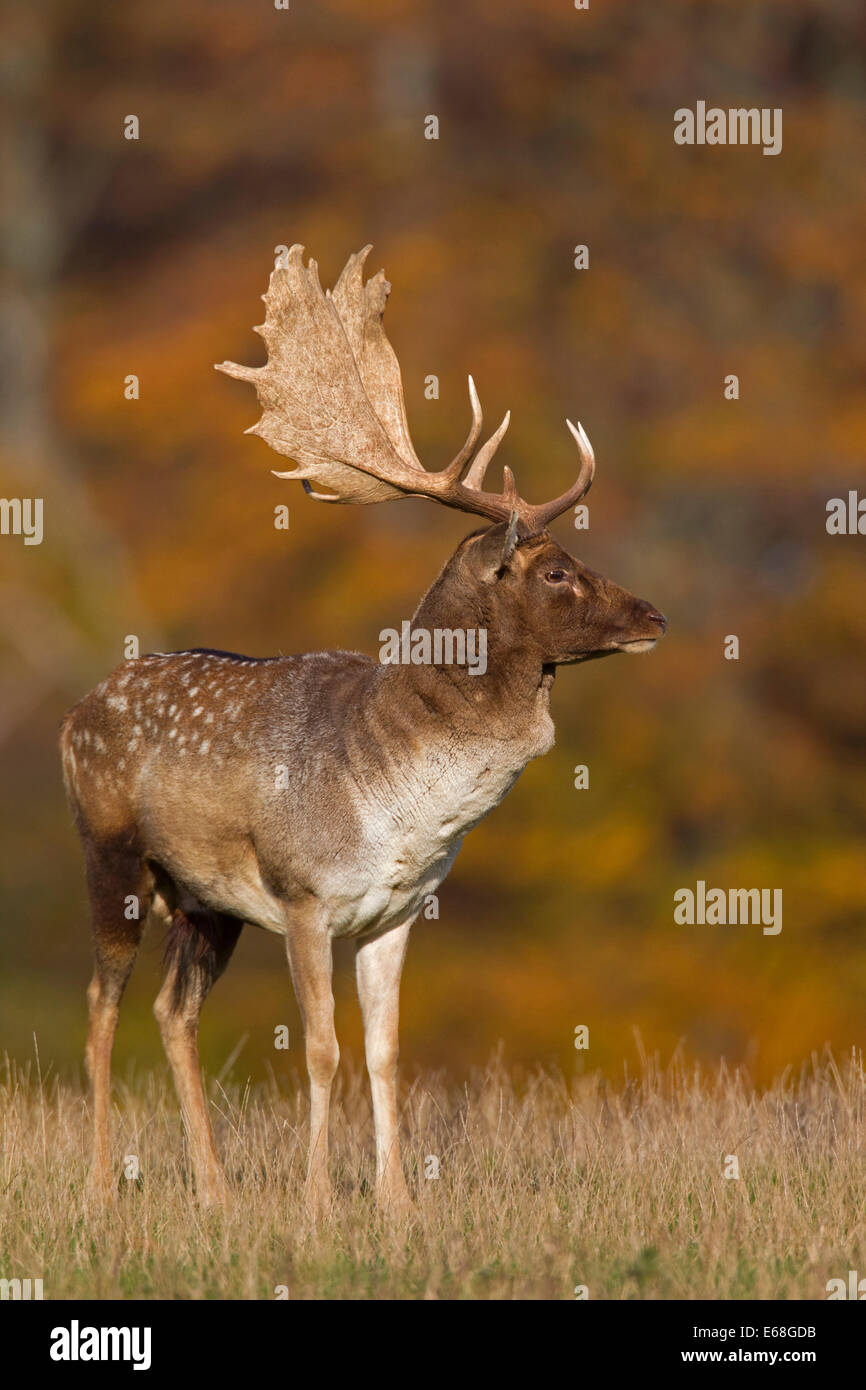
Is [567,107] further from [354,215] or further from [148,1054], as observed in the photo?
[148,1054]

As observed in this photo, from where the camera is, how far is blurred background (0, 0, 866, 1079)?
16688 millimetres

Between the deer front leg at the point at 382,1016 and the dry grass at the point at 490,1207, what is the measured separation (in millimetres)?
225

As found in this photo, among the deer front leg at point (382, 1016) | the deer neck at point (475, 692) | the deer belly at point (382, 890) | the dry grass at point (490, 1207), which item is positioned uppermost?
the deer neck at point (475, 692)

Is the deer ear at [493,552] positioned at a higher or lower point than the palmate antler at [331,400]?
lower

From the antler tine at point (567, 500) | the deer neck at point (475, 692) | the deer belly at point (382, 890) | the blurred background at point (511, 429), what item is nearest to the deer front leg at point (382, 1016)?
the deer belly at point (382, 890)

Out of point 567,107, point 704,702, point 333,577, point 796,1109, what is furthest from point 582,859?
point 796,1109

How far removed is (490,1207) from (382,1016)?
100 cm

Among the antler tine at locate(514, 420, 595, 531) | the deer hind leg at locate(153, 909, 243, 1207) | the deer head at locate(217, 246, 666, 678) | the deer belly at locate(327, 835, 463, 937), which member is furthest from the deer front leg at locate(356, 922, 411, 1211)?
the antler tine at locate(514, 420, 595, 531)

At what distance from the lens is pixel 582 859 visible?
16969 mm

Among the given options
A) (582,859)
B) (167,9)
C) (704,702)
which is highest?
(167,9)

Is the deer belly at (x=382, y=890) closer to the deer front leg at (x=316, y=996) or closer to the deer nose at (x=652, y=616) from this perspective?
the deer front leg at (x=316, y=996)

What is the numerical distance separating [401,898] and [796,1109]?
204 cm

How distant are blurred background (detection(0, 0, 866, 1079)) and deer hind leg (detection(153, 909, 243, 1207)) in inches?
341

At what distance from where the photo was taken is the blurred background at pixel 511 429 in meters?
16.7
